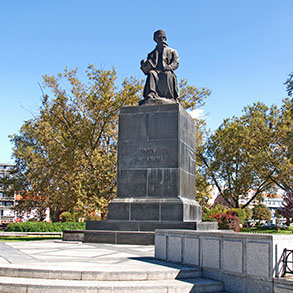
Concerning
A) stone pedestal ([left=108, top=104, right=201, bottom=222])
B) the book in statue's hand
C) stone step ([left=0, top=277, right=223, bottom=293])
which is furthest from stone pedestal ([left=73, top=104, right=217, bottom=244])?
stone step ([left=0, top=277, right=223, bottom=293])

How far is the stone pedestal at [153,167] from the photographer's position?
41.5 ft

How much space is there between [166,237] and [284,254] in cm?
312

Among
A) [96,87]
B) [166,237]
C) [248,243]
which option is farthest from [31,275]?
[96,87]

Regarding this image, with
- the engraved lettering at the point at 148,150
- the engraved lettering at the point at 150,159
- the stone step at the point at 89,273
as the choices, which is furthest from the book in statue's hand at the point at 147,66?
the stone step at the point at 89,273

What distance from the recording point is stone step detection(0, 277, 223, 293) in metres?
6.34

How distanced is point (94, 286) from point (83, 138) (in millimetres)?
23666

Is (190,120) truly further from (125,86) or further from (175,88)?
(125,86)

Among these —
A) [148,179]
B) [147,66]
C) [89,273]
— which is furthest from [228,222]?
[89,273]

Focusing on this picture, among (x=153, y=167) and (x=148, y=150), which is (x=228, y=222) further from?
(x=148, y=150)

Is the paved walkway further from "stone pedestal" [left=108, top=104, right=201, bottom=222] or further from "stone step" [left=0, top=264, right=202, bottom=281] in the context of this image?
"stone pedestal" [left=108, top=104, right=201, bottom=222]

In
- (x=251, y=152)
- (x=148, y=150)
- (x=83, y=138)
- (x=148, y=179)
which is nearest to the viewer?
(x=148, y=179)

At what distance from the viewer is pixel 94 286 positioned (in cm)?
634

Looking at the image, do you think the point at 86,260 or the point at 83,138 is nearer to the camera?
the point at 86,260

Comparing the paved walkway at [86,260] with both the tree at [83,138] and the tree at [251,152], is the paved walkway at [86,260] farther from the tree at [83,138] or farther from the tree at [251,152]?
the tree at [251,152]
